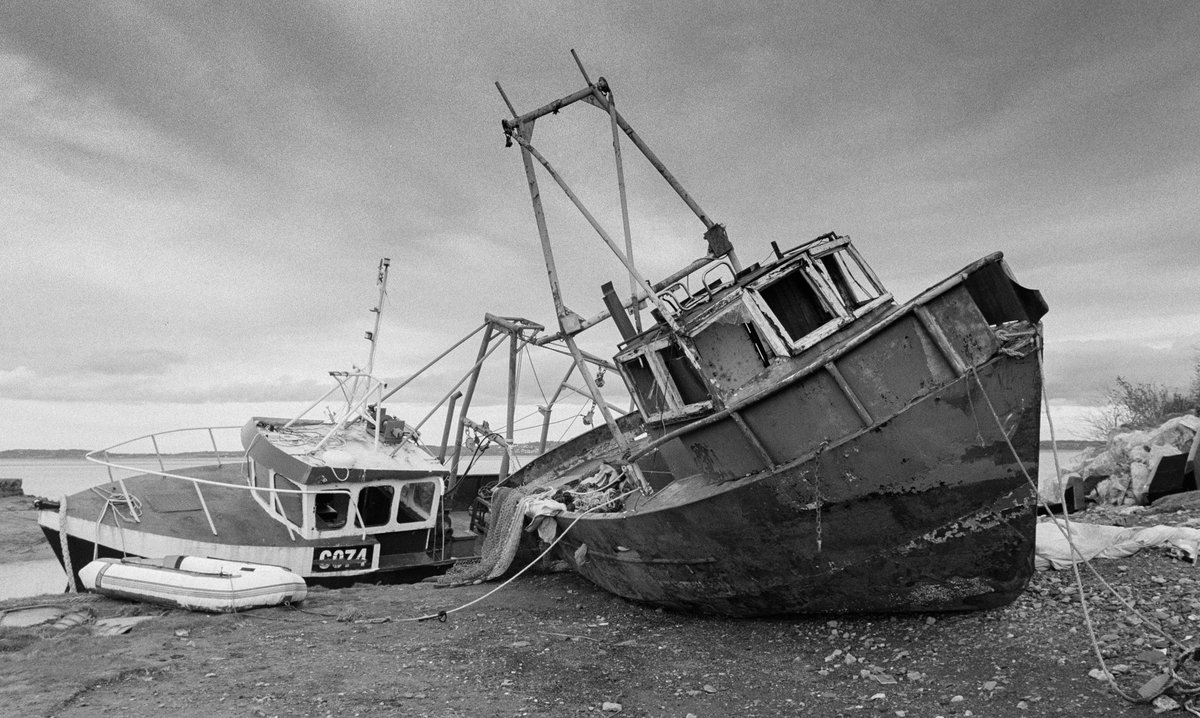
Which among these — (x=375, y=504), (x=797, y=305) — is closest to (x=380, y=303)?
(x=375, y=504)

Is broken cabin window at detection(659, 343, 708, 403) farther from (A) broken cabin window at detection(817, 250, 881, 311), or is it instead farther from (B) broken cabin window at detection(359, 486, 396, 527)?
(B) broken cabin window at detection(359, 486, 396, 527)

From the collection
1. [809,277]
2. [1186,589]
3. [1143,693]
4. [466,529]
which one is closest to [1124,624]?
[1186,589]

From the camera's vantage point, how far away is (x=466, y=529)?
53.8ft

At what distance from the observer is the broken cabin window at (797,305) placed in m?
Answer: 8.09

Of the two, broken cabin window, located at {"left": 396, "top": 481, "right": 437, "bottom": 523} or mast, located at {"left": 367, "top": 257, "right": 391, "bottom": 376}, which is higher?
mast, located at {"left": 367, "top": 257, "right": 391, "bottom": 376}

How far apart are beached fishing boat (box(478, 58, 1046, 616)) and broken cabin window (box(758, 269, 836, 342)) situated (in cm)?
2

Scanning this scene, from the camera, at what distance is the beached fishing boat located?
6.19 m

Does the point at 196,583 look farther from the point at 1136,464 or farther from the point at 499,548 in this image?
the point at 1136,464

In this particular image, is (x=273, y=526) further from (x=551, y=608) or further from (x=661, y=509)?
(x=661, y=509)

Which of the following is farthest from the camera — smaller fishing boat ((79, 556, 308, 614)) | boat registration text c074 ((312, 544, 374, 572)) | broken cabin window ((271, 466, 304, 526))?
broken cabin window ((271, 466, 304, 526))

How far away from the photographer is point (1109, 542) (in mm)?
7520

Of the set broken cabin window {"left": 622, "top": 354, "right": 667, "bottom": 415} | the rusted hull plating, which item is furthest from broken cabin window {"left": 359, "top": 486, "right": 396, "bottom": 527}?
the rusted hull plating

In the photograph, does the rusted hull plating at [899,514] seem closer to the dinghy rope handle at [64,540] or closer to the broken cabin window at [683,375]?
the broken cabin window at [683,375]

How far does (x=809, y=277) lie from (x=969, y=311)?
6.62 feet
